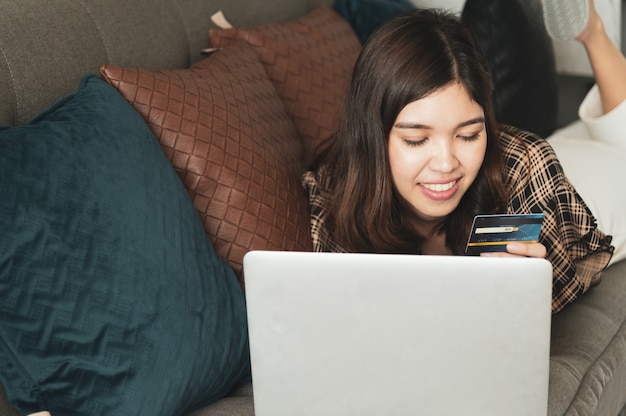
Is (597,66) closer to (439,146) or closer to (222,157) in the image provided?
(439,146)

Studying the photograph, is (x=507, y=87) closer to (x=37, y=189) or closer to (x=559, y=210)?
(x=559, y=210)

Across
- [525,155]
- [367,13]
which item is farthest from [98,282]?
[367,13]

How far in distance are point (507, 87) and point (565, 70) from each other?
0.62 m

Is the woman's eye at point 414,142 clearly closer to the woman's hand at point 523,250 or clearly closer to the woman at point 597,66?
the woman's hand at point 523,250

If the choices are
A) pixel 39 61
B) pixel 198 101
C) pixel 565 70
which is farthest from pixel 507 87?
pixel 39 61

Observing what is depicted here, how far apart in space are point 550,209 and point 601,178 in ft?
1.32

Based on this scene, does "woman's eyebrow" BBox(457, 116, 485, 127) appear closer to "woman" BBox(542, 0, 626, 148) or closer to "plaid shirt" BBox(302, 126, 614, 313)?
"plaid shirt" BBox(302, 126, 614, 313)

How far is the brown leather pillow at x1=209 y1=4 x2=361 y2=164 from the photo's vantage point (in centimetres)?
181

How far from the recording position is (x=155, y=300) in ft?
3.69

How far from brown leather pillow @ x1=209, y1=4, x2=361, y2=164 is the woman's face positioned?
0.39 metres

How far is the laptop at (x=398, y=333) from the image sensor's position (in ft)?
3.07

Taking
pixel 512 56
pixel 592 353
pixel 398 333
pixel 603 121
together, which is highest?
pixel 398 333

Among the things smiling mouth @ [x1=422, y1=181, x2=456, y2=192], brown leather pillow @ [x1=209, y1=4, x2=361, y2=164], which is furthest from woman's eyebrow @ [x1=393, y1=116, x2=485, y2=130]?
brown leather pillow @ [x1=209, y1=4, x2=361, y2=164]

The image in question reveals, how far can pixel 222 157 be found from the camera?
140cm
